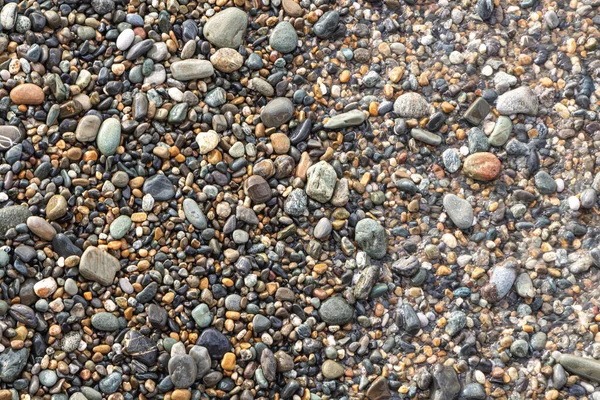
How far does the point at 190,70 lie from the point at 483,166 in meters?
1.07

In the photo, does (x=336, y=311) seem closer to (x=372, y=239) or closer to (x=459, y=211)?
(x=372, y=239)

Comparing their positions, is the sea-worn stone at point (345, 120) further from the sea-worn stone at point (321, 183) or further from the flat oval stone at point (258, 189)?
the flat oval stone at point (258, 189)

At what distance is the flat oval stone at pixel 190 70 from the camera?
88.2 inches

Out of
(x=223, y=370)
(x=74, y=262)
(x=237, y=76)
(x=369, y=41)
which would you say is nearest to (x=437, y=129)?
(x=369, y=41)

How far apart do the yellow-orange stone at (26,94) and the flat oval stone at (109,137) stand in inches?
9.4

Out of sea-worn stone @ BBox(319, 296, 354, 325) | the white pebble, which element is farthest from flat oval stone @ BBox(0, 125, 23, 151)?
the white pebble

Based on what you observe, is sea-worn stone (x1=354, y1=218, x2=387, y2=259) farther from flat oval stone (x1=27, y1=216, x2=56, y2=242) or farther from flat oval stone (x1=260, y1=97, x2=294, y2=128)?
flat oval stone (x1=27, y1=216, x2=56, y2=242)

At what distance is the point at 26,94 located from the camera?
215 cm

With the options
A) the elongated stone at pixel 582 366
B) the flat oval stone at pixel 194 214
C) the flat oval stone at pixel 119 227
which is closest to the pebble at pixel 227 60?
the flat oval stone at pixel 194 214

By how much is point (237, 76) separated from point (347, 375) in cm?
110

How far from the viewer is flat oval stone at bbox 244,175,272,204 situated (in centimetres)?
216

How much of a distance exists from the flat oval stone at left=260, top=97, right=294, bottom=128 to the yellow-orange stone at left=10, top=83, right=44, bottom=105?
2.48 feet

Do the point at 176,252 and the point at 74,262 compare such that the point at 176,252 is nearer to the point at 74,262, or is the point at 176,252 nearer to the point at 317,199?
the point at 74,262

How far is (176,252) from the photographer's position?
212cm
